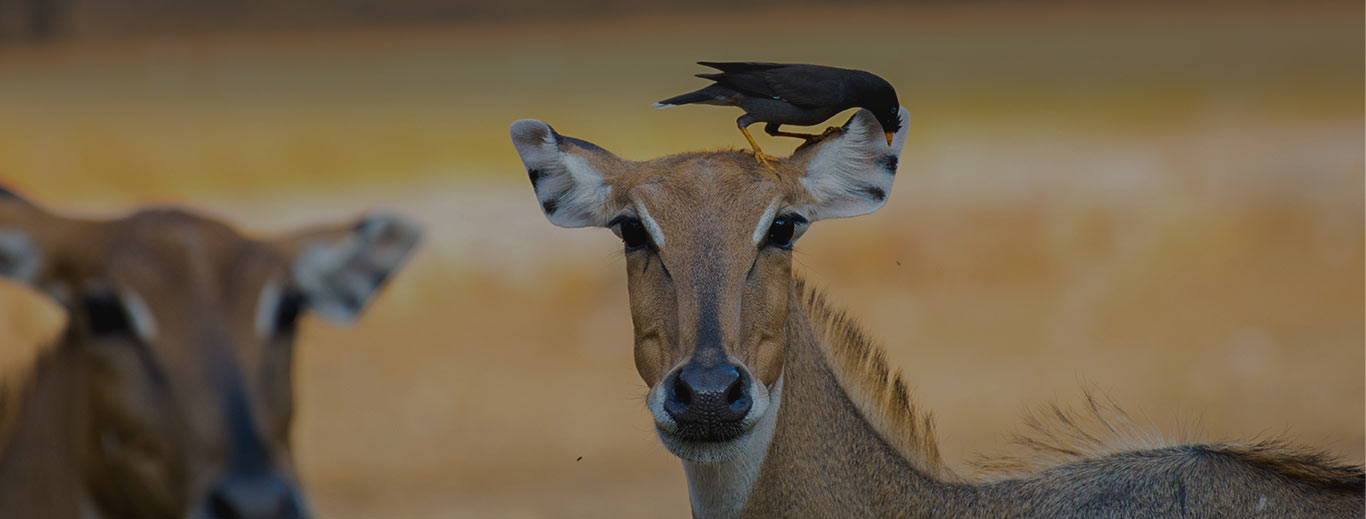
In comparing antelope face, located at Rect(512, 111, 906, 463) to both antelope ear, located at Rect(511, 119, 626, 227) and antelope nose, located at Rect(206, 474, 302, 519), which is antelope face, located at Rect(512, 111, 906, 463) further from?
antelope nose, located at Rect(206, 474, 302, 519)

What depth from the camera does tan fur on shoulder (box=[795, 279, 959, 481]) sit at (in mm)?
5547

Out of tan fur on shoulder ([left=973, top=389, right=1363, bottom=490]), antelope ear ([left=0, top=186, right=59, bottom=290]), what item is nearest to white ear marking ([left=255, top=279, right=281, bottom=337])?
antelope ear ([left=0, top=186, right=59, bottom=290])

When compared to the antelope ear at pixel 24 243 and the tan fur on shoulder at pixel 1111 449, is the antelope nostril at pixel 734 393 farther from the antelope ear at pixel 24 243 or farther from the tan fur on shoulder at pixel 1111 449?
the antelope ear at pixel 24 243

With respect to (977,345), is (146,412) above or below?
above

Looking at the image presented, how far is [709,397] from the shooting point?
4504 mm

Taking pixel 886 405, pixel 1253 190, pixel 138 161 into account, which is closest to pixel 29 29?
pixel 138 161

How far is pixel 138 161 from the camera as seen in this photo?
1588cm

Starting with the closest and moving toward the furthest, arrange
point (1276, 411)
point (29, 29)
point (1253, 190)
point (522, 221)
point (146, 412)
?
point (146, 412)
point (1276, 411)
point (522, 221)
point (1253, 190)
point (29, 29)

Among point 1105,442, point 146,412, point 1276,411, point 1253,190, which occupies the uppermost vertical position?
point 146,412

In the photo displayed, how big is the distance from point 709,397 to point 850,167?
1.24m

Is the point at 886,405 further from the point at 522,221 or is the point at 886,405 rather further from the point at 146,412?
the point at 522,221

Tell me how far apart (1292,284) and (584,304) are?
23.3 ft

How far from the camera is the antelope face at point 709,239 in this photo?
15.1ft

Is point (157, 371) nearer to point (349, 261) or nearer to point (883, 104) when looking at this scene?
point (349, 261)
